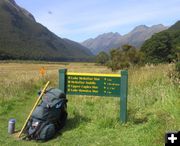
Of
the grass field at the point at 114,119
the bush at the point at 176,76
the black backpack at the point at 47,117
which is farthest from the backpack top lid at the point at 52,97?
the bush at the point at 176,76

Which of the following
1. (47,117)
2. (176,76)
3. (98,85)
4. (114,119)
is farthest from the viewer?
(176,76)

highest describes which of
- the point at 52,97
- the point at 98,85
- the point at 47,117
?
the point at 98,85

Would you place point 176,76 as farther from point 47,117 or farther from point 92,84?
point 47,117

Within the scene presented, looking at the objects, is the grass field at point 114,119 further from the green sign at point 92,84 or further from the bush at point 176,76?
the green sign at point 92,84

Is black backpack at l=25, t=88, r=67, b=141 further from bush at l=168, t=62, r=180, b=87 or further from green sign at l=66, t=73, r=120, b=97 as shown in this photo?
bush at l=168, t=62, r=180, b=87

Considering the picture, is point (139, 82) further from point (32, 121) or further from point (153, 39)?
point (153, 39)

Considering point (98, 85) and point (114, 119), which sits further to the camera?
point (98, 85)

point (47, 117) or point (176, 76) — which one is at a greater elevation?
point (176, 76)

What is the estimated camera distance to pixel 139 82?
45.4 feet

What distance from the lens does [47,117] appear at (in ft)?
27.3

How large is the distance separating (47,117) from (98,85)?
1607 millimetres

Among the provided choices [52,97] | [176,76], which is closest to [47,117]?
[52,97]

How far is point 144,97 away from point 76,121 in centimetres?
214

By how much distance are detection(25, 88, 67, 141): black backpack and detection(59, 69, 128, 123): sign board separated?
0.80 m
